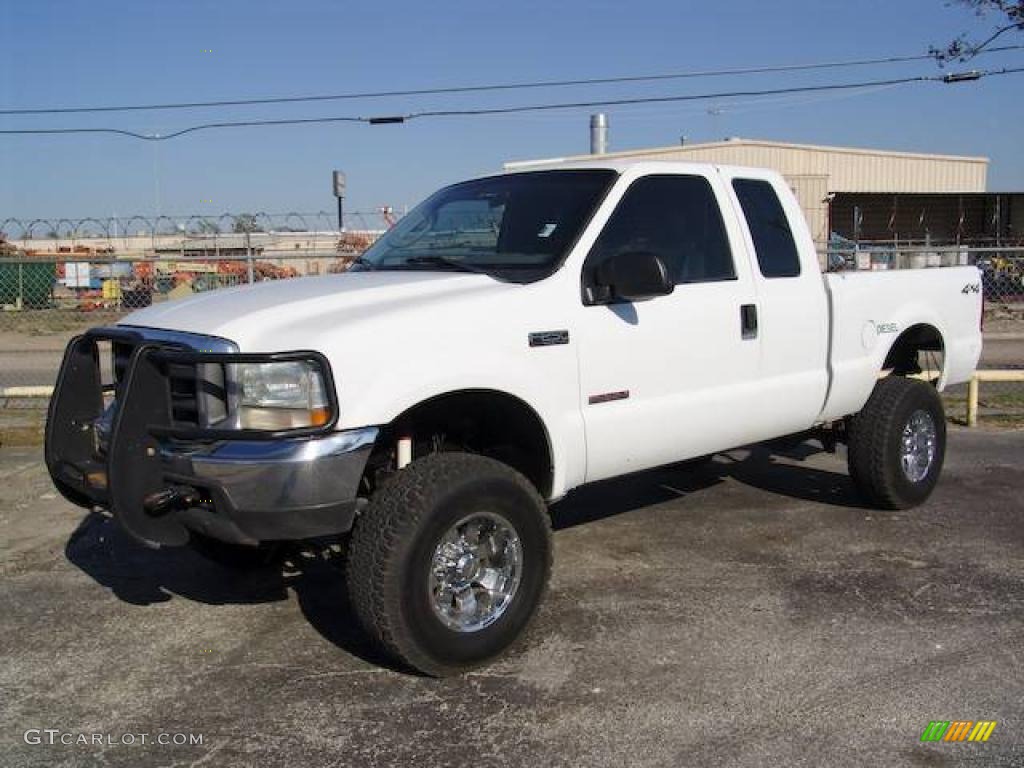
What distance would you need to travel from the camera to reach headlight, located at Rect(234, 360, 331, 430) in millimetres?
3518

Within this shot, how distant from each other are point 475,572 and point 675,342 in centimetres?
151

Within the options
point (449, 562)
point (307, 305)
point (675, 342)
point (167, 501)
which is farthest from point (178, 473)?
point (675, 342)

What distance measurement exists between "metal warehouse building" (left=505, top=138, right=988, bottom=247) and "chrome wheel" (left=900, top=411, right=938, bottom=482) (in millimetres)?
22429

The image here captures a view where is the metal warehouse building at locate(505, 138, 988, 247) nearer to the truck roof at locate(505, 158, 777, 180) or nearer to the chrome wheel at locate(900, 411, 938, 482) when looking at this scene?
the chrome wheel at locate(900, 411, 938, 482)

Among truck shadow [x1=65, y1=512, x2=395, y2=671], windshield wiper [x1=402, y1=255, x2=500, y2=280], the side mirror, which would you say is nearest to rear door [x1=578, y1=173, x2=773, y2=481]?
the side mirror

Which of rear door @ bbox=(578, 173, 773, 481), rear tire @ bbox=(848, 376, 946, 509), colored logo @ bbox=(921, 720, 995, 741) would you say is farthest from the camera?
rear tire @ bbox=(848, 376, 946, 509)

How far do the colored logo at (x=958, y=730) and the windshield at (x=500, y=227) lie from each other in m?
2.29

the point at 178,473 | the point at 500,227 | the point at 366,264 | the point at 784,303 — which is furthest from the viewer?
the point at 784,303

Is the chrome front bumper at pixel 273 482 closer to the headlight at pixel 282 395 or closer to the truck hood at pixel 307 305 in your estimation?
the headlight at pixel 282 395

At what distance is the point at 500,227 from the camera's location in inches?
190

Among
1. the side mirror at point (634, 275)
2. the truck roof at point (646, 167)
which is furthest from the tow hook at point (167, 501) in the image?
the truck roof at point (646, 167)

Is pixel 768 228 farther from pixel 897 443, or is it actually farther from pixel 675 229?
pixel 897 443

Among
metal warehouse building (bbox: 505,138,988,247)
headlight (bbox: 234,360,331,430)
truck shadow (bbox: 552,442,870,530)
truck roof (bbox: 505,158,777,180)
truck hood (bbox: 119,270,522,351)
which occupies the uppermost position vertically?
metal warehouse building (bbox: 505,138,988,247)

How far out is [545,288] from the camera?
419cm
